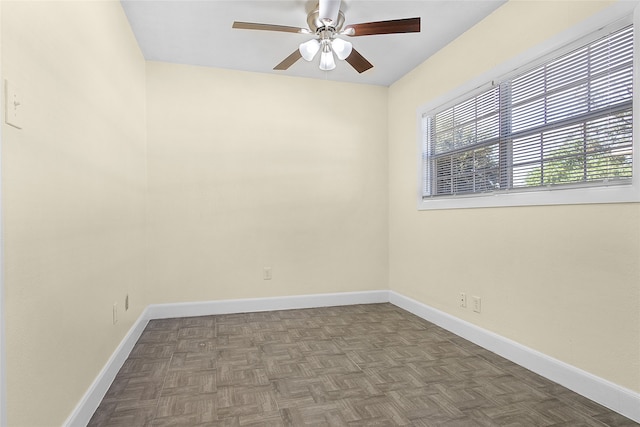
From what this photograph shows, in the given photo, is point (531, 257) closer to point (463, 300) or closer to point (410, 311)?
point (463, 300)

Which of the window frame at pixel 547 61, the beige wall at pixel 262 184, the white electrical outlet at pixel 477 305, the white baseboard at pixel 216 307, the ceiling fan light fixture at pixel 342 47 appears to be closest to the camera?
the window frame at pixel 547 61

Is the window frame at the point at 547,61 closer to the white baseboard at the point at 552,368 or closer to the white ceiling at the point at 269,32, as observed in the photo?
the white ceiling at the point at 269,32

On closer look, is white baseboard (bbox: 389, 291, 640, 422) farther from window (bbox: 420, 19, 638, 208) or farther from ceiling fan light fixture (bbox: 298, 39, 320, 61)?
ceiling fan light fixture (bbox: 298, 39, 320, 61)

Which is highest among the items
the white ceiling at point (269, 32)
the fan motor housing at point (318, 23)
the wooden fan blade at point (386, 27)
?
the white ceiling at point (269, 32)

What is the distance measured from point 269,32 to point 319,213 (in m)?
1.79

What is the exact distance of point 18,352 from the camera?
3.69ft

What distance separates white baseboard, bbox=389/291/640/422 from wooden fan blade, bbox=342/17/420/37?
2.11 m

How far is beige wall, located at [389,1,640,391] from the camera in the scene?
1.82 meters

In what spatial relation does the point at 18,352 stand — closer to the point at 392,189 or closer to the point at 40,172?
the point at 40,172

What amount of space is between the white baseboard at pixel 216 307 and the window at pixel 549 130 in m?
1.43

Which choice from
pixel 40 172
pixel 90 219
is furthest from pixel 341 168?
pixel 40 172

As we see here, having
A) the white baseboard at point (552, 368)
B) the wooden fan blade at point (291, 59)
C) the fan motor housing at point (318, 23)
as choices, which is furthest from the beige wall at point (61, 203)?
the white baseboard at point (552, 368)

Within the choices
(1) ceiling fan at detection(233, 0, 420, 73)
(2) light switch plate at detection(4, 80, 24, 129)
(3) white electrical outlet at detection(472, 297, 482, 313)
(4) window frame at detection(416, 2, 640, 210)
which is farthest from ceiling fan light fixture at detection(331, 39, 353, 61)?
(3) white electrical outlet at detection(472, 297, 482, 313)

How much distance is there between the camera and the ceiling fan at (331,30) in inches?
84.8
